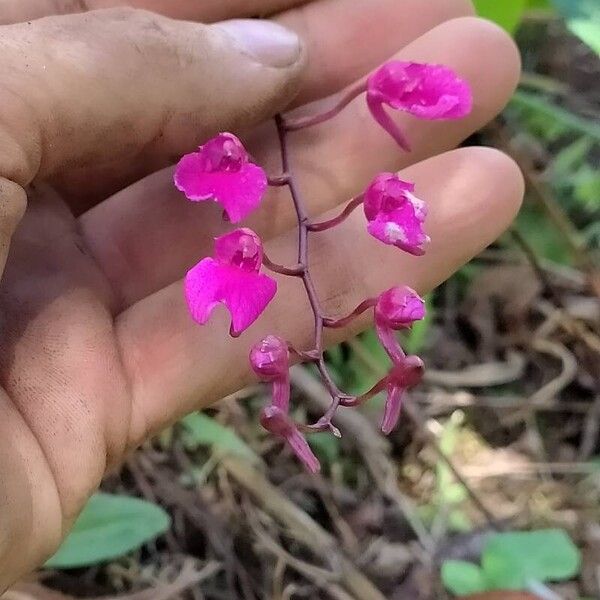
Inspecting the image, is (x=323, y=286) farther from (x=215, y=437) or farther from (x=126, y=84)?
(x=215, y=437)

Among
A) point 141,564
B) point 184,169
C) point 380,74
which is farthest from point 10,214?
point 141,564

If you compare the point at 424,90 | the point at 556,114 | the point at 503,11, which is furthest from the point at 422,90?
the point at 556,114

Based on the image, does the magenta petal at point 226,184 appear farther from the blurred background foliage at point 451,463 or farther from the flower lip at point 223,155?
the blurred background foliage at point 451,463

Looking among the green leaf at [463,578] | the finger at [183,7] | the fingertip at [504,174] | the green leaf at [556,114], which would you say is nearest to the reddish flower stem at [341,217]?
the fingertip at [504,174]

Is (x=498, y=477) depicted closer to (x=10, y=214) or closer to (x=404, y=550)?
(x=404, y=550)

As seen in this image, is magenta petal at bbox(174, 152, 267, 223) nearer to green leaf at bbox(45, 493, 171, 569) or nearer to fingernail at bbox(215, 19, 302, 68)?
fingernail at bbox(215, 19, 302, 68)

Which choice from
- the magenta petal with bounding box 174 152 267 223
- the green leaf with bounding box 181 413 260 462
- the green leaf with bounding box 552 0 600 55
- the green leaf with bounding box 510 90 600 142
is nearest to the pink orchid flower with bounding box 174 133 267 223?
the magenta petal with bounding box 174 152 267 223
